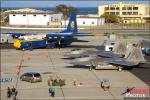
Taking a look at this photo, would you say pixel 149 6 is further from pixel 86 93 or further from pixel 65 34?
pixel 86 93

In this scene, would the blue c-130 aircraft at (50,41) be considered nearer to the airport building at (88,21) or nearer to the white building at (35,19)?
the airport building at (88,21)

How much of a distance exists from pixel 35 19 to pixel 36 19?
26.5 inches

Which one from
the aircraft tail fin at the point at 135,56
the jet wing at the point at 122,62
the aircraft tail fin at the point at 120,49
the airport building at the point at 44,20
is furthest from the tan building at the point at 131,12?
the jet wing at the point at 122,62

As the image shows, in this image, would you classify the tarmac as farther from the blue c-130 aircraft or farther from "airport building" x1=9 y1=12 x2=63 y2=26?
"airport building" x1=9 y1=12 x2=63 y2=26

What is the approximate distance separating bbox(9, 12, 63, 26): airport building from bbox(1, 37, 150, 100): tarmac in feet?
214

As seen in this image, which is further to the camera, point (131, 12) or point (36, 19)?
point (131, 12)

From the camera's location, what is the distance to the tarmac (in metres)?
35.9

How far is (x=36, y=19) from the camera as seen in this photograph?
13000 centimetres

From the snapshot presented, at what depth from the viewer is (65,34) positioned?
72.9 metres

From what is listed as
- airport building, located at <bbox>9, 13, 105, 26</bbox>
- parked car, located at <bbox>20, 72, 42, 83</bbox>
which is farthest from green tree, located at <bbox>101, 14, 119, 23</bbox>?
parked car, located at <bbox>20, 72, 42, 83</bbox>

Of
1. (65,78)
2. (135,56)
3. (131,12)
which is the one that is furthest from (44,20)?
(65,78)

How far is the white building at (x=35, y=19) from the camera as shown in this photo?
12750 cm

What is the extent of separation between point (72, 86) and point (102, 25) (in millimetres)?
90717

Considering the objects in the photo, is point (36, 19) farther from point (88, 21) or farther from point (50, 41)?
point (50, 41)
